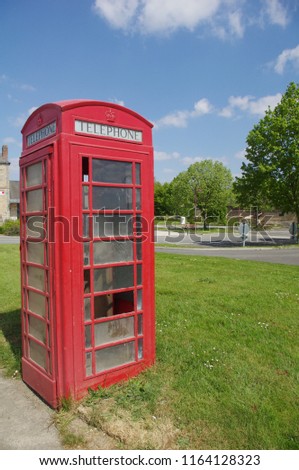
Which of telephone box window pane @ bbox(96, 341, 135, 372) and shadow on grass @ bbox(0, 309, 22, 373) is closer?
telephone box window pane @ bbox(96, 341, 135, 372)

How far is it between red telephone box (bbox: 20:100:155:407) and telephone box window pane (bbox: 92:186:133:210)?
1cm

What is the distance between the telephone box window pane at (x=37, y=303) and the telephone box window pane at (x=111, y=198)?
1203 mm

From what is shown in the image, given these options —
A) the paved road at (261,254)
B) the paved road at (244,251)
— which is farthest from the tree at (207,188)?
the paved road at (261,254)

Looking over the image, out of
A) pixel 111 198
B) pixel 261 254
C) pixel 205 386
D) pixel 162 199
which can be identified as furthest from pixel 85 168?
pixel 162 199

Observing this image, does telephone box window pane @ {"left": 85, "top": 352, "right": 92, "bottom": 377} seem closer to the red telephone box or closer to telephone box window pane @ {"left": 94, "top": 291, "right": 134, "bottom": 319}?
the red telephone box

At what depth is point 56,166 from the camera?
Answer: 3578 millimetres

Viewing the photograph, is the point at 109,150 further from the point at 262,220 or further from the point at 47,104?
the point at 262,220

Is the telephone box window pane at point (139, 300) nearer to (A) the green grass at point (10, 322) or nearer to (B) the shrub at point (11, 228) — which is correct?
(A) the green grass at point (10, 322)

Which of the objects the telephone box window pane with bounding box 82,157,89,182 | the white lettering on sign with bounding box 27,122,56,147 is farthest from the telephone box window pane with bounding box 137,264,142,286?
the white lettering on sign with bounding box 27,122,56,147

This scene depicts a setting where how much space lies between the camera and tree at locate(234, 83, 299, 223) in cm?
2808

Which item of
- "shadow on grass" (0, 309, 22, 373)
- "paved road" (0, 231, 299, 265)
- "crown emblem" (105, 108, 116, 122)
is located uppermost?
"crown emblem" (105, 108, 116, 122)

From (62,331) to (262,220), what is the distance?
57.4 meters

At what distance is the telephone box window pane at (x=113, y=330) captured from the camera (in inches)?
154

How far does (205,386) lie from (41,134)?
10.9 feet
